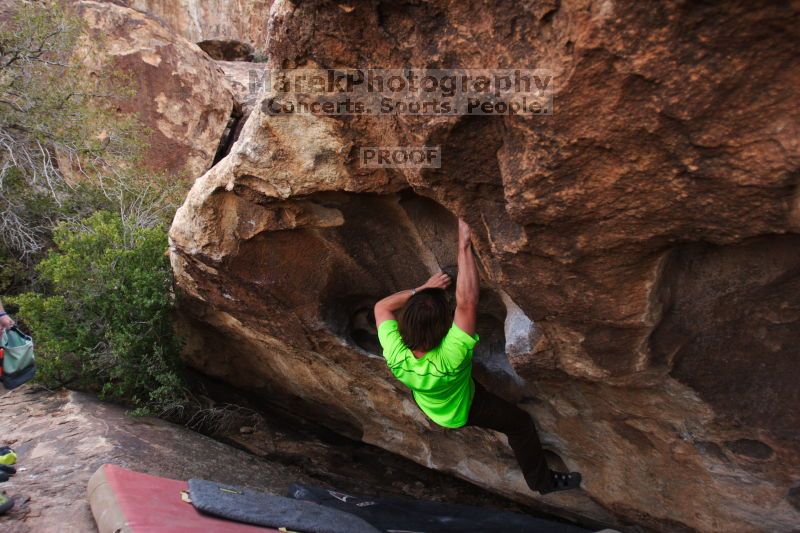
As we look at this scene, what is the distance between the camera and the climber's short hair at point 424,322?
2.78m

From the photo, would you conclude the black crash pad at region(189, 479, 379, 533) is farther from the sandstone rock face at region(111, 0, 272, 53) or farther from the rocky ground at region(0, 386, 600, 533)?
the sandstone rock face at region(111, 0, 272, 53)

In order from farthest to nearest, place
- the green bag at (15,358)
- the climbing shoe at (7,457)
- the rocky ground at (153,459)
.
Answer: the green bag at (15,358) → the climbing shoe at (7,457) → the rocky ground at (153,459)

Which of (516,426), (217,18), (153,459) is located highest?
(217,18)

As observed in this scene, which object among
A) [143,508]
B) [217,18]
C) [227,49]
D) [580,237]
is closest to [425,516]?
[143,508]

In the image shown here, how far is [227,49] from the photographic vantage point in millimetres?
10781

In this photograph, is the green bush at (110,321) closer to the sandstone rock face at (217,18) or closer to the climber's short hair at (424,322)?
the climber's short hair at (424,322)

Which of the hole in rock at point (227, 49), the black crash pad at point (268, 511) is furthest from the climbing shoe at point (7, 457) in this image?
the hole in rock at point (227, 49)

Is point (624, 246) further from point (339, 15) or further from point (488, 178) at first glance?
point (339, 15)

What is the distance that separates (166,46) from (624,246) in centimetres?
668

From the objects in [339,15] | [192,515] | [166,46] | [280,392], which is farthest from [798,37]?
[166,46]

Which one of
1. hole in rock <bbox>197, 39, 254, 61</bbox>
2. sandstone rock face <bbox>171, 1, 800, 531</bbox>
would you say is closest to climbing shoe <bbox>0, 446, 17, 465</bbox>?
sandstone rock face <bbox>171, 1, 800, 531</bbox>

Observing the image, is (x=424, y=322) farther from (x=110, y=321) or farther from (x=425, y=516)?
(x=110, y=321)

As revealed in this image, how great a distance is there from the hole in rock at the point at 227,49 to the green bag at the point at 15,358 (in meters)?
7.97

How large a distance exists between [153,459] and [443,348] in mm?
2041
